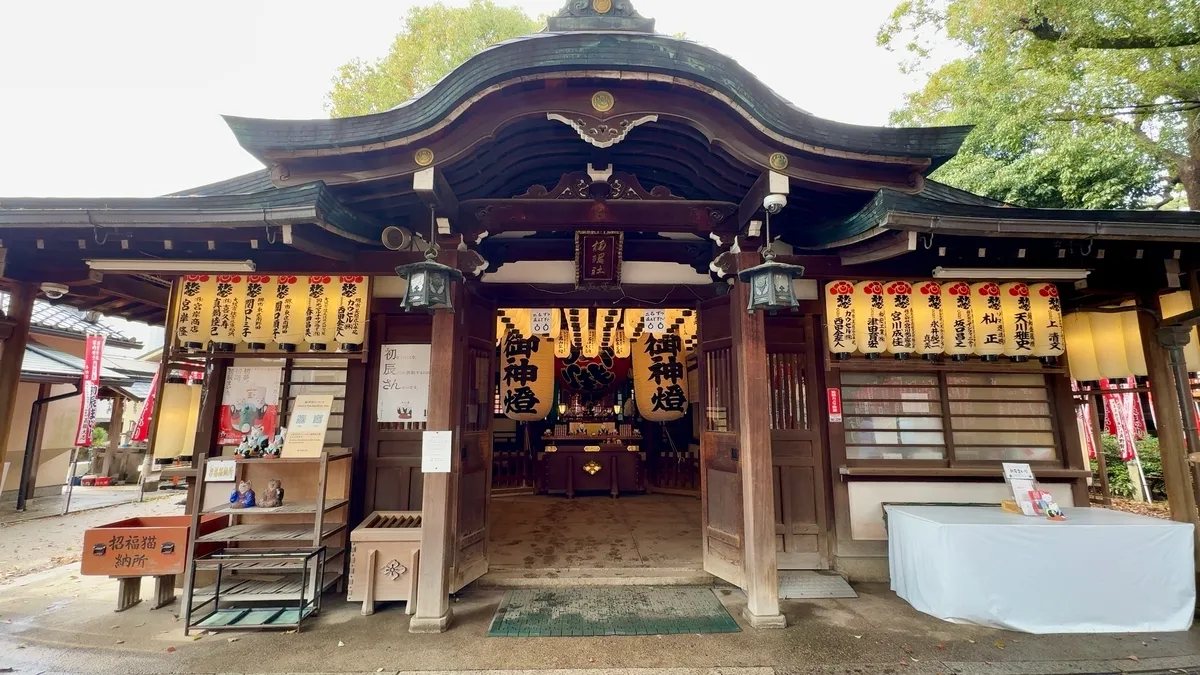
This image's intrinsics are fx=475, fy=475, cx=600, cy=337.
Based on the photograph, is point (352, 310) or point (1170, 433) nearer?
point (1170, 433)

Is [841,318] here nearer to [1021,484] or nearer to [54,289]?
[1021,484]

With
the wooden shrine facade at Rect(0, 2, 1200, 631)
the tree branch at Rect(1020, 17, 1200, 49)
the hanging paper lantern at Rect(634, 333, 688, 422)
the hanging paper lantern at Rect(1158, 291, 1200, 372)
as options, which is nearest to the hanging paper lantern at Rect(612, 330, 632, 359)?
the hanging paper lantern at Rect(634, 333, 688, 422)

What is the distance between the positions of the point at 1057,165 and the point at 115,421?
1051 inches

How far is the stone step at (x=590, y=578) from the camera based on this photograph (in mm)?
5266

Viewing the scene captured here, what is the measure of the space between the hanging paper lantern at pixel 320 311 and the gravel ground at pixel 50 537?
479 centimetres

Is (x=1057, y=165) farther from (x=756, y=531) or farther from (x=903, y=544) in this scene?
(x=756, y=531)

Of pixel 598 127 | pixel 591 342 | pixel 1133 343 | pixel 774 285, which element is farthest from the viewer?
pixel 591 342

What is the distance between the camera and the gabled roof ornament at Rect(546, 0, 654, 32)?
4363 mm

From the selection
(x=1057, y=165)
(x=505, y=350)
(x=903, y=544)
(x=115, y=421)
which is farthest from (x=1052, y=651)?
(x=115, y=421)

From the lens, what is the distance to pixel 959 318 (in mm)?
5320

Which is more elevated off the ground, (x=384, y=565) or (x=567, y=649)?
(x=384, y=565)

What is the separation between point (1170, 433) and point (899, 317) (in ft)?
9.75

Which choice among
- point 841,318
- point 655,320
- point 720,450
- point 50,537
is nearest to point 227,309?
point 655,320

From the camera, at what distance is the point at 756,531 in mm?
4445
